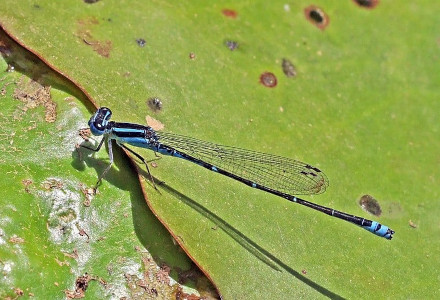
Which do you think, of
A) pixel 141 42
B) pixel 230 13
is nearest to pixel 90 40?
pixel 141 42

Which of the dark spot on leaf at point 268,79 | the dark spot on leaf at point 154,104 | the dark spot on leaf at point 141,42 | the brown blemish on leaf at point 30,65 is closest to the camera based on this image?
the brown blemish on leaf at point 30,65

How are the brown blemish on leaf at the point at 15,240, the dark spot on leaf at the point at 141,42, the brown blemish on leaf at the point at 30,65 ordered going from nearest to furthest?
the brown blemish on leaf at the point at 15,240 < the brown blemish on leaf at the point at 30,65 < the dark spot on leaf at the point at 141,42

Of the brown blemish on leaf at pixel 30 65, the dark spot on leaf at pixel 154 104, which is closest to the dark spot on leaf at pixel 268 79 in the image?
the dark spot on leaf at pixel 154 104

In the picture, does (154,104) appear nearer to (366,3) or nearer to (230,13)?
(230,13)

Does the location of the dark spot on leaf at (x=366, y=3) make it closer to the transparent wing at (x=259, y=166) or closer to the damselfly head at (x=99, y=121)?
the transparent wing at (x=259, y=166)

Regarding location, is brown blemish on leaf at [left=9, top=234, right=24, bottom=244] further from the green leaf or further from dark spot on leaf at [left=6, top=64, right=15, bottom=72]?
dark spot on leaf at [left=6, top=64, right=15, bottom=72]

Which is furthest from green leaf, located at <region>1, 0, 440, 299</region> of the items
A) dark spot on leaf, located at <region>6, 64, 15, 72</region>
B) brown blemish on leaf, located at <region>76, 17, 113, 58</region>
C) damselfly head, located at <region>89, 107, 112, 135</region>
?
dark spot on leaf, located at <region>6, 64, 15, 72</region>

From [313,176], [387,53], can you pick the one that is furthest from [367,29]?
[313,176]
